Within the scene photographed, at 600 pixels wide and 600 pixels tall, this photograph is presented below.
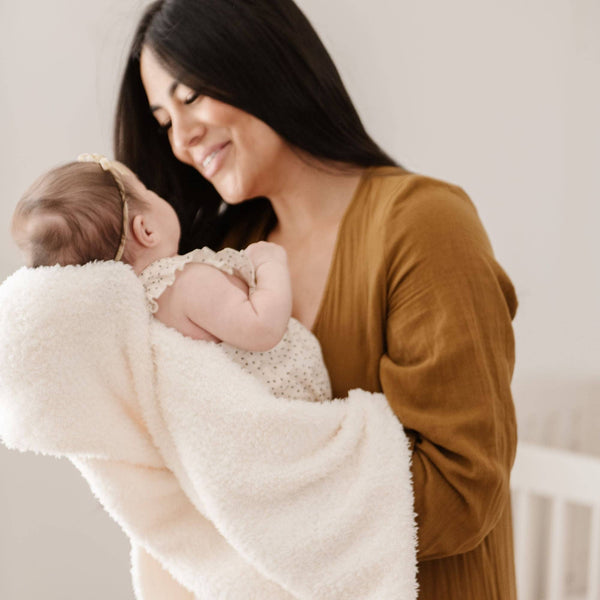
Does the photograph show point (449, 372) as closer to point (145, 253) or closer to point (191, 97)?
point (145, 253)

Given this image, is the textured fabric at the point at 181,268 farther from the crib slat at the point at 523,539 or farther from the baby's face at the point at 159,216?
the crib slat at the point at 523,539

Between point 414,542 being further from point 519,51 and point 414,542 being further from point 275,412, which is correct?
point 519,51

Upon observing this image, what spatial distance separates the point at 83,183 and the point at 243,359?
283 mm

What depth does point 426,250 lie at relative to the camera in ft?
3.10

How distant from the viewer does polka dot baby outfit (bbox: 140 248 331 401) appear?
94 cm

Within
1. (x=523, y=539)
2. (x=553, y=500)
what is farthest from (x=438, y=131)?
(x=523, y=539)

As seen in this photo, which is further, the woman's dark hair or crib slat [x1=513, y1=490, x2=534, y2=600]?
crib slat [x1=513, y1=490, x2=534, y2=600]

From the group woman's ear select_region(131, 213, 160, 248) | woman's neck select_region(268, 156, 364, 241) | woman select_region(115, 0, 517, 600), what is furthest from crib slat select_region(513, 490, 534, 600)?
woman's ear select_region(131, 213, 160, 248)

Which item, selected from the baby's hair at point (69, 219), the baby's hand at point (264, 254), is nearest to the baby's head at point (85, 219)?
the baby's hair at point (69, 219)

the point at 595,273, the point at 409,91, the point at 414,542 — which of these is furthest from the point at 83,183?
the point at 595,273

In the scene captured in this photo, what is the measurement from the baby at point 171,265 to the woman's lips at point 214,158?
14 centimetres

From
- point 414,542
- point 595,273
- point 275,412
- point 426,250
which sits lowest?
point 595,273

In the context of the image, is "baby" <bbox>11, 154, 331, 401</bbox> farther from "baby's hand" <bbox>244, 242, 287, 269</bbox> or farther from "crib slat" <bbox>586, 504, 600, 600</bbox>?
A: "crib slat" <bbox>586, 504, 600, 600</bbox>

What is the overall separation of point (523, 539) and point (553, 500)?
20 centimetres
